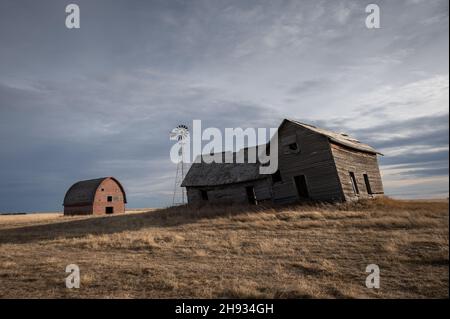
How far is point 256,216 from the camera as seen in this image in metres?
18.4

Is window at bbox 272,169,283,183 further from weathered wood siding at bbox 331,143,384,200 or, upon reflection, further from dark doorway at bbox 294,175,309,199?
weathered wood siding at bbox 331,143,384,200

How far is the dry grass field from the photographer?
275 inches

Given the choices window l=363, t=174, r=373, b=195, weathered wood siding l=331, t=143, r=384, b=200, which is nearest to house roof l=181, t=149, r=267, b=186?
weathered wood siding l=331, t=143, r=384, b=200

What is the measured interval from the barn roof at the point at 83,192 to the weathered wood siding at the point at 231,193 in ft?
56.9

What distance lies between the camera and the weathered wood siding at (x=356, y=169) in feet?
68.4

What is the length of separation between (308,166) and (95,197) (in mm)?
30218

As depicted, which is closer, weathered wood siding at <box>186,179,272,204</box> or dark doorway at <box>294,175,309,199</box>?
dark doorway at <box>294,175,309,199</box>

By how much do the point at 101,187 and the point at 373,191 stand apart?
34185mm

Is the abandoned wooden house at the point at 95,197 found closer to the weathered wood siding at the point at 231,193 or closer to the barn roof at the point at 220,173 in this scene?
the barn roof at the point at 220,173

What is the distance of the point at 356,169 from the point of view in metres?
23.2

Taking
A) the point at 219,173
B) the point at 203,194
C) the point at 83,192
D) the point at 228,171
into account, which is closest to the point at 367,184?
the point at 228,171

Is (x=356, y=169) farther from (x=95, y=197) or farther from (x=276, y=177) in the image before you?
(x=95, y=197)
